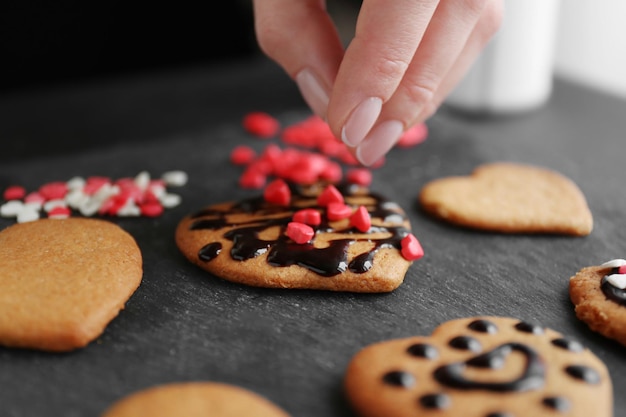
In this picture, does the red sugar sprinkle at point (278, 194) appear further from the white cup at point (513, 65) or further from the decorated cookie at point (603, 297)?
the white cup at point (513, 65)

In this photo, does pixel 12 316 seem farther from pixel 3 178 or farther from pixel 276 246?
pixel 3 178

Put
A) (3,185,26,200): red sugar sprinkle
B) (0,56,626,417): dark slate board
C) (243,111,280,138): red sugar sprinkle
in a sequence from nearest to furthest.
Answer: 1. (0,56,626,417): dark slate board
2. (3,185,26,200): red sugar sprinkle
3. (243,111,280,138): red sugar sprinkle

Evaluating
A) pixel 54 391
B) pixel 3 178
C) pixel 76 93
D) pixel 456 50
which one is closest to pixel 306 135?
pixel 456 50

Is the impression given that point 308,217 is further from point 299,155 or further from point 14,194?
point 14,194

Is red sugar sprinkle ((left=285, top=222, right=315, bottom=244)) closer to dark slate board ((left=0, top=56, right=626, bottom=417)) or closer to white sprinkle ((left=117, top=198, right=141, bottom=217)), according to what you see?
dark slate board ((left=0, top=56, right=626, bottom=417))

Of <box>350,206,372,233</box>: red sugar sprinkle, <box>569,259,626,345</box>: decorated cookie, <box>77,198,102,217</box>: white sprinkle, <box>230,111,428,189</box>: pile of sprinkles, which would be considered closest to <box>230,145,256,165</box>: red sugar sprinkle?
<box>230,111,428,189</box>: pile of sprinkles
